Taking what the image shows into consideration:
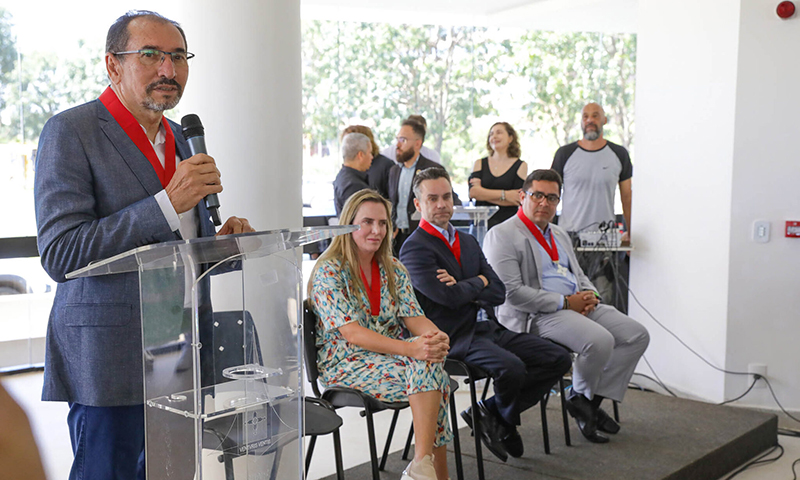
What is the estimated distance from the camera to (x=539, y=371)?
339cm

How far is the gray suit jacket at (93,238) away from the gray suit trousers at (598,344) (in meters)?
2.38

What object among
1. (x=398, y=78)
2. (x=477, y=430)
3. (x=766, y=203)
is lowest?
(x=477, y=430)

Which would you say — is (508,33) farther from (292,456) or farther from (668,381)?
(292,456)

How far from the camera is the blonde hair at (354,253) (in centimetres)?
285

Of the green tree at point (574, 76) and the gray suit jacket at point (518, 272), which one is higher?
the green tree at point (574, 76)

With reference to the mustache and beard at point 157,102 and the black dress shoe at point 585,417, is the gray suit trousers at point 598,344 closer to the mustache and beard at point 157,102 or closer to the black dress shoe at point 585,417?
the black dress shoe at point 585,417

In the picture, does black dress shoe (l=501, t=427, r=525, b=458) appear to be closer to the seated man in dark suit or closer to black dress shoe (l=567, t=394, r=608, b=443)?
the seated man in dark suit

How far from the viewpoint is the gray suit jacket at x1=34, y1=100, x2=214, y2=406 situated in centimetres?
155

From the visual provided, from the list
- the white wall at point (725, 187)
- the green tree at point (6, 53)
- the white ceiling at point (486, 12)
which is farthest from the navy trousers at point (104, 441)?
the white ceiling at point (486, 12)

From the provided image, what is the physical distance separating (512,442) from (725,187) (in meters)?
2.10

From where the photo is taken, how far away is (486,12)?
782cm

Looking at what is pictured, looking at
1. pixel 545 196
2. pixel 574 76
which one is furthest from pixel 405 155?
pixel 574 76

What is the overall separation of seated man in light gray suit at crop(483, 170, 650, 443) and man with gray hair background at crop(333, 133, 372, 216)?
1.50 metres

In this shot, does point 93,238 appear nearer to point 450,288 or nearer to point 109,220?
point 109,220
